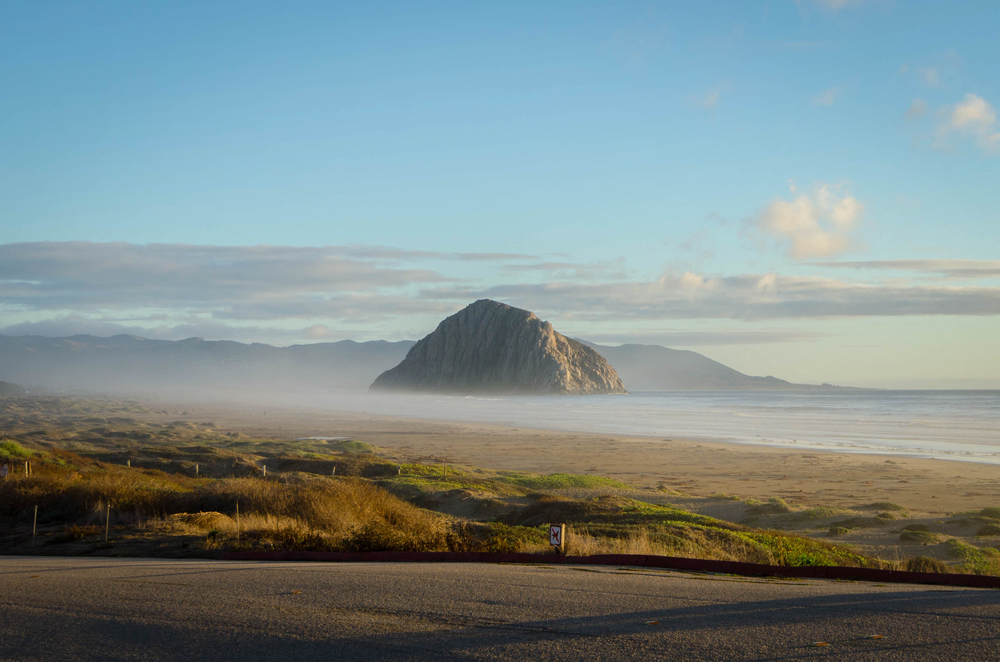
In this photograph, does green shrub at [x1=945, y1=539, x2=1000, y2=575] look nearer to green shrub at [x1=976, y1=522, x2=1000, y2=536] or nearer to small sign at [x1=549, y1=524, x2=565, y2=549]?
green shrub at [x1=976, y1=522, x2=1000, y2=536]

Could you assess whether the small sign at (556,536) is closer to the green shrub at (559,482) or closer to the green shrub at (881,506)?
the green shrub at (881,506)

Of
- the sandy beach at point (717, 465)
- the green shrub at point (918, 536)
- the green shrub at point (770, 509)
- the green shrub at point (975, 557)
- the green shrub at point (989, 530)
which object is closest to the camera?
the green shrub at point (975, 557)

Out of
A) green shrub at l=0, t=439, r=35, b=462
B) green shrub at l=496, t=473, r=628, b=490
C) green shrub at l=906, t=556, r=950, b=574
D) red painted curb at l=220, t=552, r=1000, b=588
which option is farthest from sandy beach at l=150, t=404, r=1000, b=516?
green shrub at l=0, t=439, r=35, b=462

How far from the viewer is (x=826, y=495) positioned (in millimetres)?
24828

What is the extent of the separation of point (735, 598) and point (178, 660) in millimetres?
5410

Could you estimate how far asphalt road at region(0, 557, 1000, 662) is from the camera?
5762 mm

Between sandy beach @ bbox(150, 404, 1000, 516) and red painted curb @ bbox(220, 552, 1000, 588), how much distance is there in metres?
13.4

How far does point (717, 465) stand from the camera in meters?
34.6

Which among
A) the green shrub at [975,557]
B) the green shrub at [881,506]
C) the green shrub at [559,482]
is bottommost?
the green shrub at [559,482]

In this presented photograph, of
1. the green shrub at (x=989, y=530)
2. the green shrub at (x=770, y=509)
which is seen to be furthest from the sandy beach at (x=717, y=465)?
the green shrub at (x=989, y=530)

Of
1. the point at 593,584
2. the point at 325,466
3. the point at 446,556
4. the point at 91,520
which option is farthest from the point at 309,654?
the point at 325,466

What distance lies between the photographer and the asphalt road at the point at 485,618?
5.76m

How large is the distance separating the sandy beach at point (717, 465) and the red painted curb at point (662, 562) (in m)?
13.4

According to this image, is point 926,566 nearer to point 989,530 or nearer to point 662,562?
point 662,562
